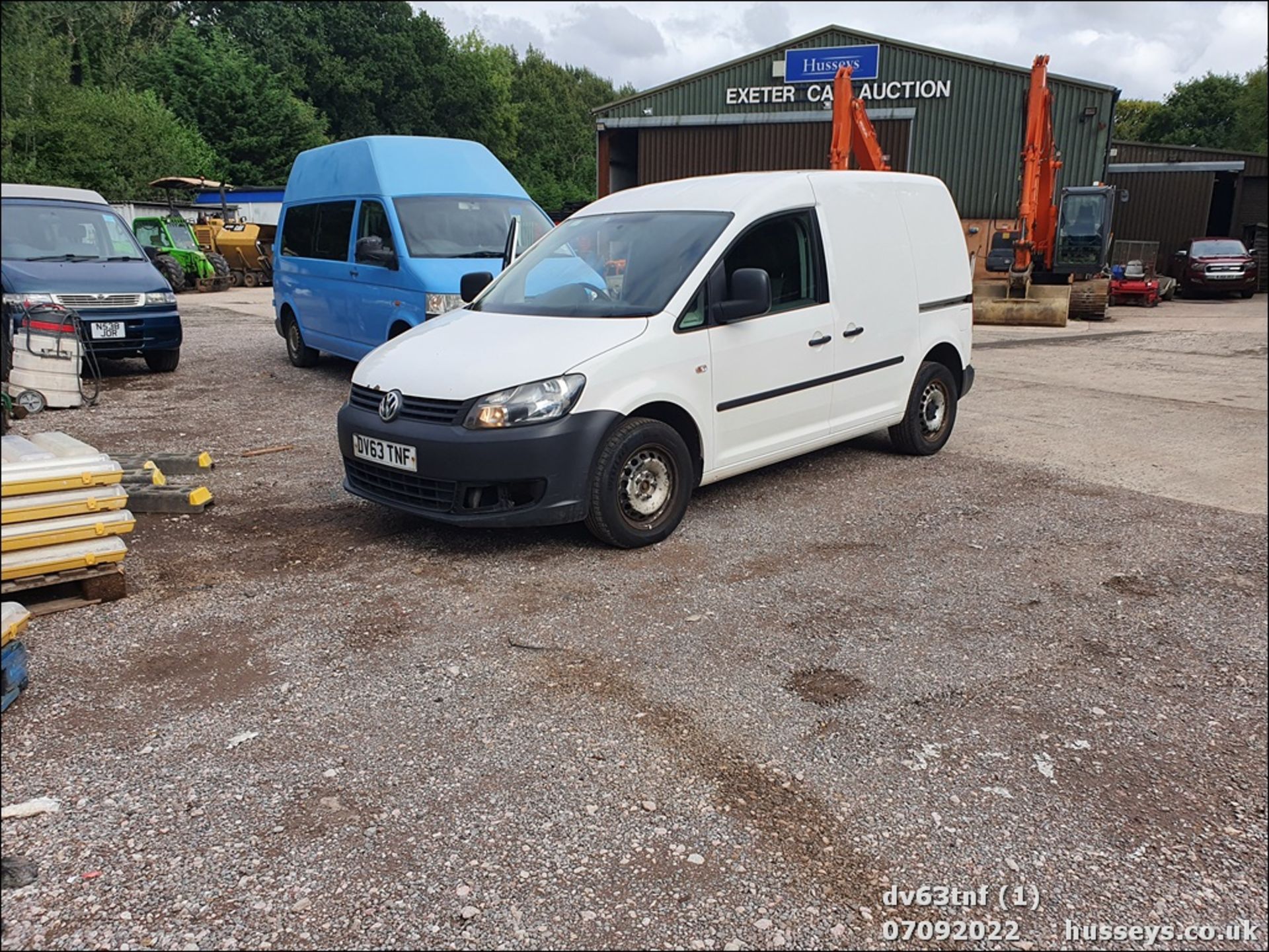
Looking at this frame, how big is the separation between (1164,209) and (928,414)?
28538mm

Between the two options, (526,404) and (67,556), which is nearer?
(67,556)

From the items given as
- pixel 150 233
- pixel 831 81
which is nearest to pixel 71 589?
pixel 150 233

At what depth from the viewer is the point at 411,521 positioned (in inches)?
A: 224

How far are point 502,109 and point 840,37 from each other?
127 feet

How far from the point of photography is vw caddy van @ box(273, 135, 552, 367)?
8.99m

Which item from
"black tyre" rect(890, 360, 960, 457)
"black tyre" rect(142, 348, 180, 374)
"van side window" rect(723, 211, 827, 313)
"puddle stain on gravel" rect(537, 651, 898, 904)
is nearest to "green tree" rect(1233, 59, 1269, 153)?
"puddle stain on gravel" rect(537, 651, 898, 904)

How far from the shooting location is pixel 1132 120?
35688 millimetres

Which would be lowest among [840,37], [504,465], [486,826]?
[486,826]

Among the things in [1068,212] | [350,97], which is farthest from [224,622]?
[350,97]

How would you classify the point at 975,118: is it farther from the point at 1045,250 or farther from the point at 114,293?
the point at 114,293

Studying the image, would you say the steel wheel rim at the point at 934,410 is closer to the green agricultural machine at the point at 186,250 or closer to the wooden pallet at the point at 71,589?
the wooden pallet at the point at 71,589

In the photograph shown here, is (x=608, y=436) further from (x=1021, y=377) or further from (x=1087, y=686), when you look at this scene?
(x=1021, y=377)

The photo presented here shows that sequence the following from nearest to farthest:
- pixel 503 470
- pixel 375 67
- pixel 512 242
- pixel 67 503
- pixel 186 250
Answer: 1. pixel 67 503
2. pixel 503 470
3. pixel 512 242
4. pixel 186 250
5. pixel 375 67

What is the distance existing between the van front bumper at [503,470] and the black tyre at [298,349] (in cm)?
729
